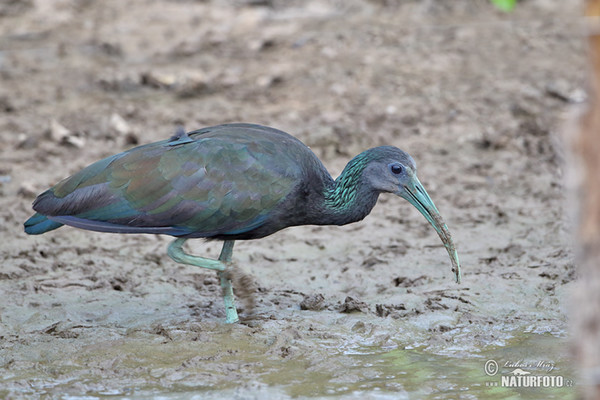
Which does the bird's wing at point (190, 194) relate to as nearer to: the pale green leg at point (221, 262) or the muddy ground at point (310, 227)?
the pale green leg at point (221, 262)

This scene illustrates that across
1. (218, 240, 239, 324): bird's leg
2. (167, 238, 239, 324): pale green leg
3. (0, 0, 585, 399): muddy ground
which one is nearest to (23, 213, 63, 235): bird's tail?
(0, 0, 585, 399): muddy ground

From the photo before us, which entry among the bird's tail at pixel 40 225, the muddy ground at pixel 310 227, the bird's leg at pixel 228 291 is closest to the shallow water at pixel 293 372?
the muddy ground at pixel 310 227

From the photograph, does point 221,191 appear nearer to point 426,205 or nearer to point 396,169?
point 396,169

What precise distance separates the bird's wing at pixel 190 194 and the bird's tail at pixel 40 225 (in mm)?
80

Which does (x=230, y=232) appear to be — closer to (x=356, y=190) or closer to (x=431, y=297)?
(x=356, y=190)

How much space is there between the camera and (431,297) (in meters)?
6.32

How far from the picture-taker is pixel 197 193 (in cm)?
568

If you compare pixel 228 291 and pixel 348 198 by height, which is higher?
pixel 348 198

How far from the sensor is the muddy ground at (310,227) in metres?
5.42

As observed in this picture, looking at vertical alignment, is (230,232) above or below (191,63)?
below

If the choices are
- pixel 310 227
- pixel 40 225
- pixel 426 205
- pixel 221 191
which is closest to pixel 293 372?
pixel 221 191

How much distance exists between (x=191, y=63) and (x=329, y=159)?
11.2ft

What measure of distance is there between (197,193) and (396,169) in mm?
1298

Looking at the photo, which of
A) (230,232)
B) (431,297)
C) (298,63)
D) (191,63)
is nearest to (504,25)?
(298,63)
